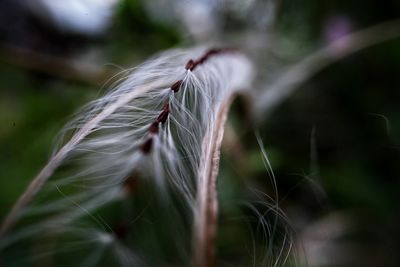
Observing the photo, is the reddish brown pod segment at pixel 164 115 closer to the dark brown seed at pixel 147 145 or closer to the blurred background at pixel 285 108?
the dark brown seed at pixel 147 145

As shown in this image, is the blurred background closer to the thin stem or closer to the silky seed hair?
the silky seed hair

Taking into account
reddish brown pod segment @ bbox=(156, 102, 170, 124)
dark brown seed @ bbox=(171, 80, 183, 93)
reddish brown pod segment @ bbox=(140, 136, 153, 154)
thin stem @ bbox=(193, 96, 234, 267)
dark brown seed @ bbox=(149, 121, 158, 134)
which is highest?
dark brown seed @ bbox=(171, 80, 183, 93)

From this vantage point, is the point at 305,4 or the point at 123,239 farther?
the point at 305,4

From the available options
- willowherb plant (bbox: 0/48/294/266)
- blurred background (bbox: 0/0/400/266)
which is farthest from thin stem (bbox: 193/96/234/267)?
blurred background (bbox: 0/0/400/266)

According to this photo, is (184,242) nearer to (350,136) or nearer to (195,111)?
(195,111)

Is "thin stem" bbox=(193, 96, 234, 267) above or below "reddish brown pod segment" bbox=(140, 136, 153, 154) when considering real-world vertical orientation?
below

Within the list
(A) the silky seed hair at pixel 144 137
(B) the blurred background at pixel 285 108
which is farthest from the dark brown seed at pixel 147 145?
(B) the blurred background at pixel 285 108

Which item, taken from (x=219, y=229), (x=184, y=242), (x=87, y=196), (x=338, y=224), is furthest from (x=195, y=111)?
(x=338, y=224)

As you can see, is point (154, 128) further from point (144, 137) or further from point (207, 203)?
point (207, 203)
